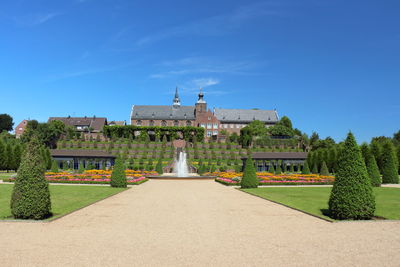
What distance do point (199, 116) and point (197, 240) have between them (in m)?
95.2

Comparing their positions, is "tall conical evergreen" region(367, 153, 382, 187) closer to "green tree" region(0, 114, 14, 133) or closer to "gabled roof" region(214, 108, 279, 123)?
"gabled roof" region(214, 108, 279, 123)

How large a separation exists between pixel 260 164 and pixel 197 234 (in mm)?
49260

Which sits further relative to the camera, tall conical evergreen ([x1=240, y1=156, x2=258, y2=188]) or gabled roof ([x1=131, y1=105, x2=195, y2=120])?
gabled roof ([x1=131, y1=105, x2=195, y2=120])

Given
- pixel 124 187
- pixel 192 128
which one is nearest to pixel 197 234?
pixel 124 187

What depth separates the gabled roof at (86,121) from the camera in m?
108

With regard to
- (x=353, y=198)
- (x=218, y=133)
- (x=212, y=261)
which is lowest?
(x=212, y=261)

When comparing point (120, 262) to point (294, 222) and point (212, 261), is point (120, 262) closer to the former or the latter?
point (212, 261)

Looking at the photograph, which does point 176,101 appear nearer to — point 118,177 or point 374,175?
point 118,177

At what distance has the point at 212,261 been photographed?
7.02m

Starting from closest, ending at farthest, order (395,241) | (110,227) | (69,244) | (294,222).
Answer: (69,244) → (395,241) → (110,227) → (294,222)

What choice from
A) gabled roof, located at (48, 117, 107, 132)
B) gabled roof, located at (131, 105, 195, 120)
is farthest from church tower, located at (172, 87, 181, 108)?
gabled roof, located at (48, 117, 107, 132)

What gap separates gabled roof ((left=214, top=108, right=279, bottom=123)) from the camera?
115463 millimetres

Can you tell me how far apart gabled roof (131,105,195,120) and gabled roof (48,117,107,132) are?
36.0 feet

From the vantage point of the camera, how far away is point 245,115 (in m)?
117
